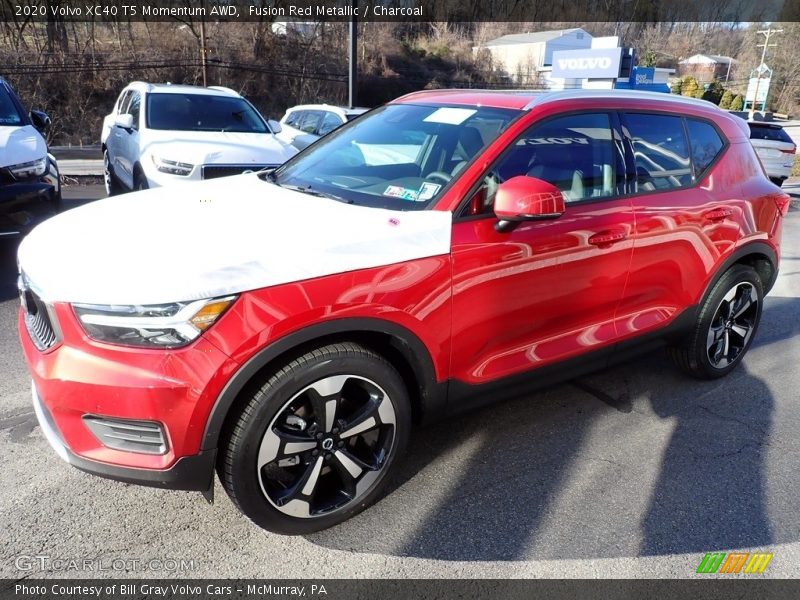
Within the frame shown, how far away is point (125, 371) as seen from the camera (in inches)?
84.7

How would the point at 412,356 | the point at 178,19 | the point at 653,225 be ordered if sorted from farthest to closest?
the point at 178,19, the point at 653,225, the point at 412,356

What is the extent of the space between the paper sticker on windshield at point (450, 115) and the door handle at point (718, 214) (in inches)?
62.2

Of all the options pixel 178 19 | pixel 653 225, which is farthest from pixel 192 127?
pixel 178 19

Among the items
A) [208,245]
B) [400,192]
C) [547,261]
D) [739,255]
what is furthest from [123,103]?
[739,255]

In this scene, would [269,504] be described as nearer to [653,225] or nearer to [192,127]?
[653,225]

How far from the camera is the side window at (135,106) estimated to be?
8055 mm

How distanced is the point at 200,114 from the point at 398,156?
573cm

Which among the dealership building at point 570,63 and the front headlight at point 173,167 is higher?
the dealership building at point 570,63

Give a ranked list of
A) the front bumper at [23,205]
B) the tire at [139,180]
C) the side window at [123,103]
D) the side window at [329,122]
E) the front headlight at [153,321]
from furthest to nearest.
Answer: the side window at [329,122]
the side window at [123,103]
the tire at [139,180]
the front bumper at [23,205]
the front headlight at [153,321]

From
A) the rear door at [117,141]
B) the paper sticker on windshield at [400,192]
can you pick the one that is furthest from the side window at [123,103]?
the paper sticker on windshield at [400,192]

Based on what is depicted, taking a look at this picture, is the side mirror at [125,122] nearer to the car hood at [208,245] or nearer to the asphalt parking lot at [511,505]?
the asphalt parking lot at [511,505]

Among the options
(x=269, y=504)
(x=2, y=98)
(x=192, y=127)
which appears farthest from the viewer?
(x=192, y=127)

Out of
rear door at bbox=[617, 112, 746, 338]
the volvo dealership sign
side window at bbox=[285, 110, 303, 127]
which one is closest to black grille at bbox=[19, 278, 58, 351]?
rear door at bbox=[617, 112, 746, 338]

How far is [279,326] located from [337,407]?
463 mm
